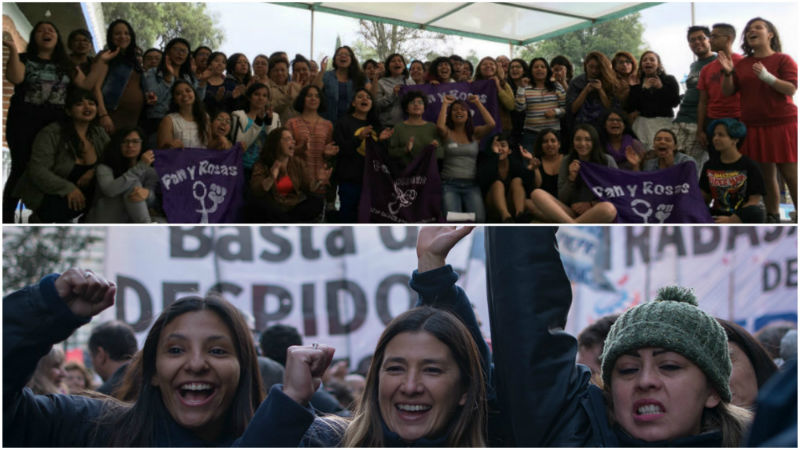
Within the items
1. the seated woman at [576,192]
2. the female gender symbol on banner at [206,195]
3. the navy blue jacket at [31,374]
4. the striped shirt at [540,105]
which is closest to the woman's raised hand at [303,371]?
the navy blue jacket at [31,374]

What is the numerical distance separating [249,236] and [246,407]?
73 centimetres

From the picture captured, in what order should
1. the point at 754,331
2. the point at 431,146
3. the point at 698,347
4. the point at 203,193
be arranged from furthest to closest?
the point at 431,146
the point at 203,193
the point at 754,331
the point at 698,347

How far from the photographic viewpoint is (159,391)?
339 centimetres

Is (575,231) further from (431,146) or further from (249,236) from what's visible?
(431,146)

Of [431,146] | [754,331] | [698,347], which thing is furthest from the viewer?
[431,146]

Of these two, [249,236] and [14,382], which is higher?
[249,236]

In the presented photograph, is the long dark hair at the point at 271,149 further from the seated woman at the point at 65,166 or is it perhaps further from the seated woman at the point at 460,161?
the seated woman at the point at 460,161

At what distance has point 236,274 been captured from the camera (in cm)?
345

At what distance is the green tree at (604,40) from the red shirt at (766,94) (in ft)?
10.5

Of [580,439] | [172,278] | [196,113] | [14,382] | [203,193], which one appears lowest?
[580,439]

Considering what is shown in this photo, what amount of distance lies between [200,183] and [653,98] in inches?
161

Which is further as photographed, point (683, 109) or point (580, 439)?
point (683, 109)

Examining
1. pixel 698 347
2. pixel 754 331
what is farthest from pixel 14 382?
pixel 754 331

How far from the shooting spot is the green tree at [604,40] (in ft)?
32.9
